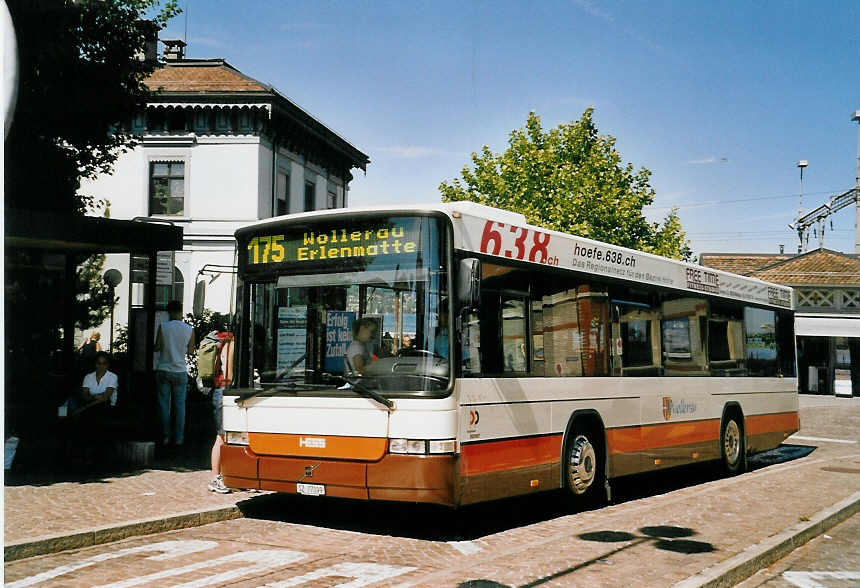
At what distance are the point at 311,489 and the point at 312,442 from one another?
40 centimetres

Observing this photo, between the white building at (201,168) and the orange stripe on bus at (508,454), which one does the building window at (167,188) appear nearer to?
the white building at (201,168)

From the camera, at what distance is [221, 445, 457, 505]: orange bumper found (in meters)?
7.95

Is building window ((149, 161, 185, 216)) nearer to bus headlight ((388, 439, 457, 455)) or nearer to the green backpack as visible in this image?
the green backpack

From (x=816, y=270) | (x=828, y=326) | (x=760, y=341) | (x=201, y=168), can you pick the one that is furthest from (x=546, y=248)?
(x=816, y=270)

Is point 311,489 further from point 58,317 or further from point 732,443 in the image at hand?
point 732,443

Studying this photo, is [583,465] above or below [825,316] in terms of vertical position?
below

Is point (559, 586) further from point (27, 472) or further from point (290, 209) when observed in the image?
point (290, 209)

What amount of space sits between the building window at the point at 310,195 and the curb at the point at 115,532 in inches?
1227

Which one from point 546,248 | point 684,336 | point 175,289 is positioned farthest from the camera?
point 175,289

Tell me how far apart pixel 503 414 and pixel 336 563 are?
2.31 metres

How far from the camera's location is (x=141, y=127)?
35250mm

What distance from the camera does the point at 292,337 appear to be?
8.82 meters

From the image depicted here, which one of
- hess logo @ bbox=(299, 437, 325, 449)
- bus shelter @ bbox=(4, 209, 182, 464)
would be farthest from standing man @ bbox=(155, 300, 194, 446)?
hess logo @ bbox=(299, 437, 325, 449)

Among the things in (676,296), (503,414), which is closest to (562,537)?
(503,414)
